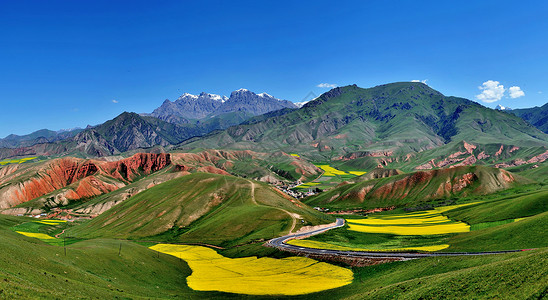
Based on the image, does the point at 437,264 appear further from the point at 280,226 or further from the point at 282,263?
the point at 280,226

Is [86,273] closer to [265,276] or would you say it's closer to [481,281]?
[265,276]

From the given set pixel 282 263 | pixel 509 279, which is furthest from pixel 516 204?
pixel 509 279

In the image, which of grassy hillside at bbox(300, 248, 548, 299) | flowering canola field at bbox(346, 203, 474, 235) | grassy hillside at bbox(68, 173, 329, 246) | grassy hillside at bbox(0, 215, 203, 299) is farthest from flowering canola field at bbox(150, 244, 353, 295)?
flowering canola field at bbox(346, 203, 474, 235)

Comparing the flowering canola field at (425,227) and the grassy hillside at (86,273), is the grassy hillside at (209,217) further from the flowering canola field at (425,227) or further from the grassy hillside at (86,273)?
the grassy hillside at (86,273)

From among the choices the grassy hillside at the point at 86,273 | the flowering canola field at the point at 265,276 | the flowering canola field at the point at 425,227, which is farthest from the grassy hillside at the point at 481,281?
the flowering canola field at the point at 425,227

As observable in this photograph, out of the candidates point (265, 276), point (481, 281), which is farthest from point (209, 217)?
point (481, 281)

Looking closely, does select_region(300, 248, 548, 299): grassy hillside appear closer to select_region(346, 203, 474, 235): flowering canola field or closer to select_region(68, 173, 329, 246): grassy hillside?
select_region(346, 203, 474, 235): flowering canola field
